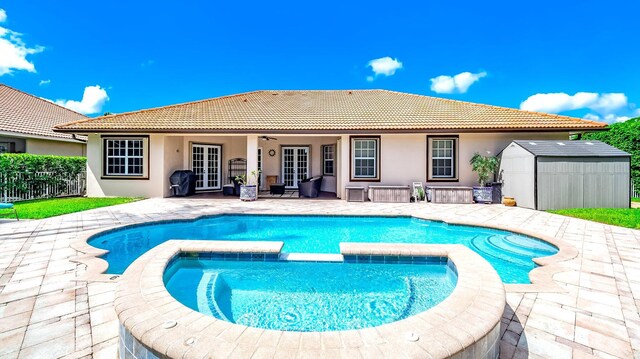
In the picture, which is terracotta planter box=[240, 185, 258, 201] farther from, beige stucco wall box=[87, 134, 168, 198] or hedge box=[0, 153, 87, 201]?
hedge box=[0, 153, 87, 201]

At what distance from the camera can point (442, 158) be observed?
→ 41.5 ft

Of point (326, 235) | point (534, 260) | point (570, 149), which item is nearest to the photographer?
point (534, 260)

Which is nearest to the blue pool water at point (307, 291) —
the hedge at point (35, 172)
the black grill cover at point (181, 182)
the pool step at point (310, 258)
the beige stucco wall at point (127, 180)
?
the pool step at point (310, 258)

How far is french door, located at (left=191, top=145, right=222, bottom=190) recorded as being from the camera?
1470 cm

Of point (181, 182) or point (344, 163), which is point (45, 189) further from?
point (344, 163)

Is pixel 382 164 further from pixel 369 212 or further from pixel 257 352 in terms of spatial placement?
pixel 257 352

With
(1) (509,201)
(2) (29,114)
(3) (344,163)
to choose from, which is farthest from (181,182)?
(1) (509,201)

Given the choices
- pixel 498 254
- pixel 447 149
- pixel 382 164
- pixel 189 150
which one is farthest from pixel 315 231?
pixel 189 150

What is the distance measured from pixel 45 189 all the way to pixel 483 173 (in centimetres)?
1855

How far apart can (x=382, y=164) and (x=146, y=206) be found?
9491 millimetres

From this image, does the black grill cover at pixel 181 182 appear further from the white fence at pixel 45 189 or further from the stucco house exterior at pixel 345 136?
the white fence at pixel 45 189

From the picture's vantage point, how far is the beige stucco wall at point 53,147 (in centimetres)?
1476

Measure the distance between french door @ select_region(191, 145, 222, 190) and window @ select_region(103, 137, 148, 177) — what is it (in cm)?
236

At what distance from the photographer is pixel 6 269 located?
399 cm
